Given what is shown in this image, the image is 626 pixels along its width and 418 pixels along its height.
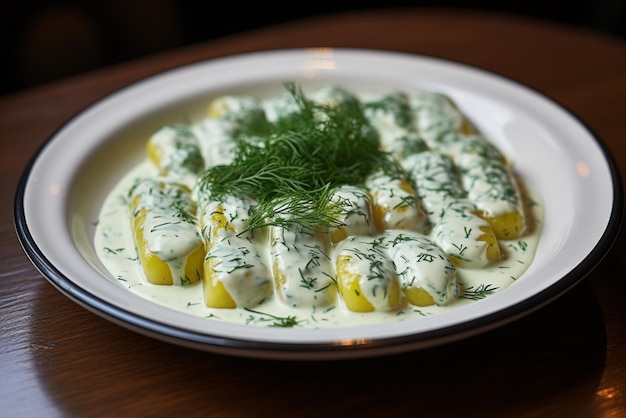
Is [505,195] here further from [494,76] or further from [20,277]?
[20,277]

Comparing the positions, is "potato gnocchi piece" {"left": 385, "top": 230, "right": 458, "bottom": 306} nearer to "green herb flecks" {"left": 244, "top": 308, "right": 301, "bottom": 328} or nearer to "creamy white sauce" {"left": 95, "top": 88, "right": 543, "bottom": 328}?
"creamy white sauce" {"left": 95, "top": 88, "right": 543, "bottom": 328}

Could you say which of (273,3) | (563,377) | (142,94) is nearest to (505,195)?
(563,377)

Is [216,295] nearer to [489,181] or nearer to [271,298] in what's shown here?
[271,298]

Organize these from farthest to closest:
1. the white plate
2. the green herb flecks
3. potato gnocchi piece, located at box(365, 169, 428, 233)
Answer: potato gnocchi piece, located at box(365, 169, 428, 233), the green herb flecks, the white plate

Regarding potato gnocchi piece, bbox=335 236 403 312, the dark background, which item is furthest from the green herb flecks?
the dark background

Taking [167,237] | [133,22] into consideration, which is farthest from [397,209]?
[133,22]
